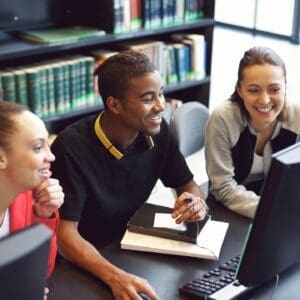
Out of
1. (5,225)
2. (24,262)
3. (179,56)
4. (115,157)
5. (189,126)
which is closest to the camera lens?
(24,262)

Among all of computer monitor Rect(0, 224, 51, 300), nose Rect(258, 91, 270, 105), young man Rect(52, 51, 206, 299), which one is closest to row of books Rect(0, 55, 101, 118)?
young man Rect(52, 51, 206, 299)

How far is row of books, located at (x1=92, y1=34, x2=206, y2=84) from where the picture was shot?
3381 mm

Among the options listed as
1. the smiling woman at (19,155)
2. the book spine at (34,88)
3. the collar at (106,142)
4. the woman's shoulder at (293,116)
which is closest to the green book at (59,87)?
the book spine at (34,88)

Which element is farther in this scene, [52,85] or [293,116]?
[52,85]

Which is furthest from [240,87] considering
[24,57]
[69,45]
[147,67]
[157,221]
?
[24,57]

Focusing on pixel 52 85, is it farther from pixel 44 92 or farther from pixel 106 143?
pixel 106 143

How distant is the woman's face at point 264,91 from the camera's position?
1943 mm

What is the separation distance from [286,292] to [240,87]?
0.84 m

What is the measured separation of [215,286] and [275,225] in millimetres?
356

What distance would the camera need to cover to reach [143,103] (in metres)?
1.78

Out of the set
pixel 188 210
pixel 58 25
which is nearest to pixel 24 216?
pixel 188 210

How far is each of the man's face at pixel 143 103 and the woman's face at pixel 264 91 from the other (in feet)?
1.14

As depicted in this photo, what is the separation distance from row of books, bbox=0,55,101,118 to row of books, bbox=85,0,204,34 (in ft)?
0.72

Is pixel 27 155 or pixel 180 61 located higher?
pixel 27 155
